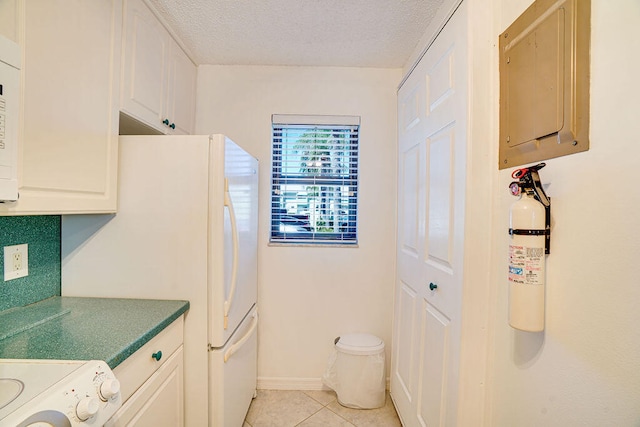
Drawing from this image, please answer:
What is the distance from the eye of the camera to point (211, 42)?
183 centimetres

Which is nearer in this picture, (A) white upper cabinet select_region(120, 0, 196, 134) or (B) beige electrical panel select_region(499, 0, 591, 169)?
(B) beige electrical panel select_region(499, 0, 591, 169)

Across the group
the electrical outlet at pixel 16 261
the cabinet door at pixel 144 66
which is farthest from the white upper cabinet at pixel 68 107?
the electrical outlet at pixel 16 261

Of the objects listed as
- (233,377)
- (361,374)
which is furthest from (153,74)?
(361,374)

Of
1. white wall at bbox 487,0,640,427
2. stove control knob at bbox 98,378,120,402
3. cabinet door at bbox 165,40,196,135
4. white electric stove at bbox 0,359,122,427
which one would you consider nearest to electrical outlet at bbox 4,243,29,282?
white electric stove at bbox 0,359,122,427

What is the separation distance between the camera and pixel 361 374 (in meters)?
1.85

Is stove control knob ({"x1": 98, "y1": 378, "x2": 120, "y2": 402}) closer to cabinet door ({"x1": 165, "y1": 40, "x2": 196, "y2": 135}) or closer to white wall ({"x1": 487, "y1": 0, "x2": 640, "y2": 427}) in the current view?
white wall ({"x1": 487, "y1": 0, "x2": 640, "y2": 427})

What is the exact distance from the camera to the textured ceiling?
58.6 inches

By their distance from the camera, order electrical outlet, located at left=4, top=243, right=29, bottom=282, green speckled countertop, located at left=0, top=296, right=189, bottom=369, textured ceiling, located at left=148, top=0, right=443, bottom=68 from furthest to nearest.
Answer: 1. textured ceiling, located at left=148, top=0, right=443, bottom=68
2. electrical outlet, located at left=4, top=243, right=29, bottom=282
3. green speckled countertop, located at left=0, top=296, right=189, bottom=369

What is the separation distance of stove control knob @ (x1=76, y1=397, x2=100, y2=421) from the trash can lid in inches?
57.5

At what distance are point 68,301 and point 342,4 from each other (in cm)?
202

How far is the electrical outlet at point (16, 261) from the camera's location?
1103mm

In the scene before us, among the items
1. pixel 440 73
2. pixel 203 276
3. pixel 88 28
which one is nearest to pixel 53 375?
pixel 203 276

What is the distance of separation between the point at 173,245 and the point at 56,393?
72cm

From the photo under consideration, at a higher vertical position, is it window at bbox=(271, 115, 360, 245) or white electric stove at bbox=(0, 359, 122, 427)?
window at bbox=(271, 115, 360, 245)
